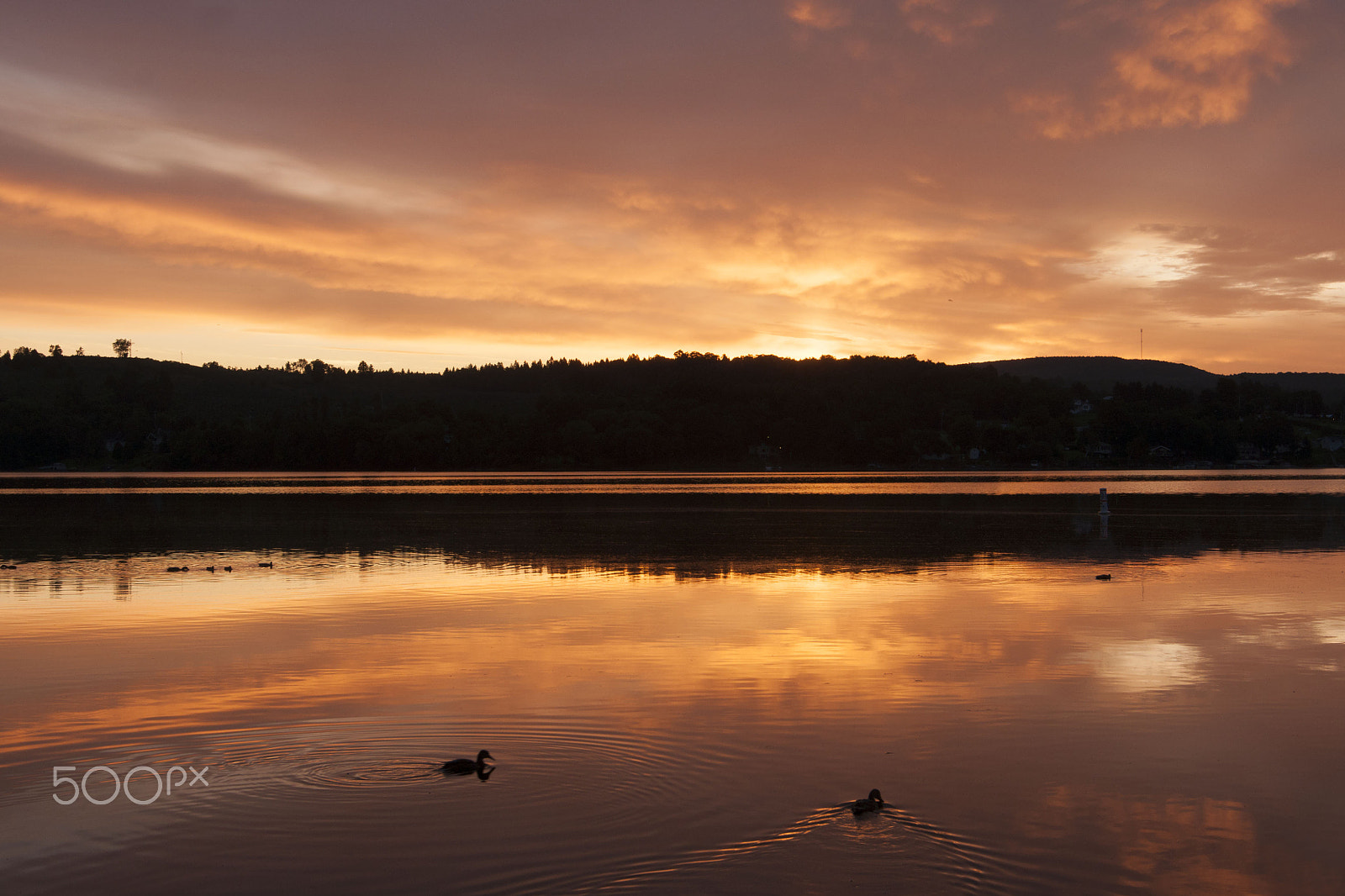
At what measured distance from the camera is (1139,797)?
891 centimetres

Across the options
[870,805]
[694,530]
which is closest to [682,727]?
[870,805]

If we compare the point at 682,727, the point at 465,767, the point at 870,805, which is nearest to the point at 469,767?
the point at 465,767

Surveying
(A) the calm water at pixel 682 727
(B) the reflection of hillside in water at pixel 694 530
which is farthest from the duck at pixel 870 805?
(B) the reflection of hillside in water at pixel 694 530

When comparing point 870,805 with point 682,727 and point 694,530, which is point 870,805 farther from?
point 694,530

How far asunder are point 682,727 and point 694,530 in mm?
29996

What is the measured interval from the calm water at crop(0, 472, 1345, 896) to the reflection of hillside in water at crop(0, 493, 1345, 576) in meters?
4.25

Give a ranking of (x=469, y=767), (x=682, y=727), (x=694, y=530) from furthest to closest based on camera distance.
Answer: (x=694, y=530) → (x=682, y=727) → (x=469, y=767)

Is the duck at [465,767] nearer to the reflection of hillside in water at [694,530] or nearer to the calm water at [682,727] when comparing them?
the calm water at [682,727]

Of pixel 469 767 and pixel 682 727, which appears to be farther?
pixel 682 727

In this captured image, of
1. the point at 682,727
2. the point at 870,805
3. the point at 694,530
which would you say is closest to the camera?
the point at 870,805

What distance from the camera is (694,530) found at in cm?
4106

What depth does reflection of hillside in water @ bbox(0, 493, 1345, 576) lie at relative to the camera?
30.9m

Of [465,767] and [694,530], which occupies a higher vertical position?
[465,767]

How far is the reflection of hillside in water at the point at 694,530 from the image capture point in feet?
101
